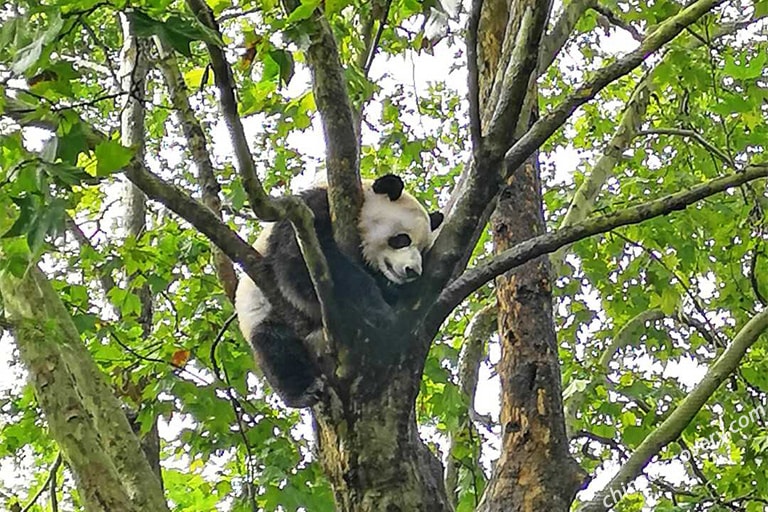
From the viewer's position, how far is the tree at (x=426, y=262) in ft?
10.0

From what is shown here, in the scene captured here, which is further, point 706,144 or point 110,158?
point 706,144

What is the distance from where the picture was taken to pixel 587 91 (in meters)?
3.43

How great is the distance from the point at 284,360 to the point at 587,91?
2.05 m

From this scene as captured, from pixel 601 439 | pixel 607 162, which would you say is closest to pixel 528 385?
pixel 601 439

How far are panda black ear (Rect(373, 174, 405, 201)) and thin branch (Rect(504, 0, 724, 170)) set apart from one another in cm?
170

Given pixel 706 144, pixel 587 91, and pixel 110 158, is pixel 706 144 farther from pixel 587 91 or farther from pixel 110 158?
pixel 110 158

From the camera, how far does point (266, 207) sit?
2.96 metres

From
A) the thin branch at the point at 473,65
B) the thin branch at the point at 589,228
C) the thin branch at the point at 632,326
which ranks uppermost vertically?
the thin branch at the point at 632,326

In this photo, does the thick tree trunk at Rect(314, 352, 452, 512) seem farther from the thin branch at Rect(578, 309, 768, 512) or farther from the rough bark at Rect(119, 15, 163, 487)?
the rough bark at Rect(119, 15, 163, 487)

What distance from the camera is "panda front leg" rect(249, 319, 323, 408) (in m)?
4.57

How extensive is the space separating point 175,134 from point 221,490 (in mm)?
5049

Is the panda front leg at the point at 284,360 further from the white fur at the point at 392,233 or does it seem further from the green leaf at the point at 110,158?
the green leaf at the point at 110,158

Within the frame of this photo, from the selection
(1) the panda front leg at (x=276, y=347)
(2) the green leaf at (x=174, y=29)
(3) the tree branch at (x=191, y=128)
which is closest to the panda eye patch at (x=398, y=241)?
(1) the panda front leg at (x=276, y=347)

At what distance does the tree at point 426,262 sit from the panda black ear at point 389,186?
14.4 inches
